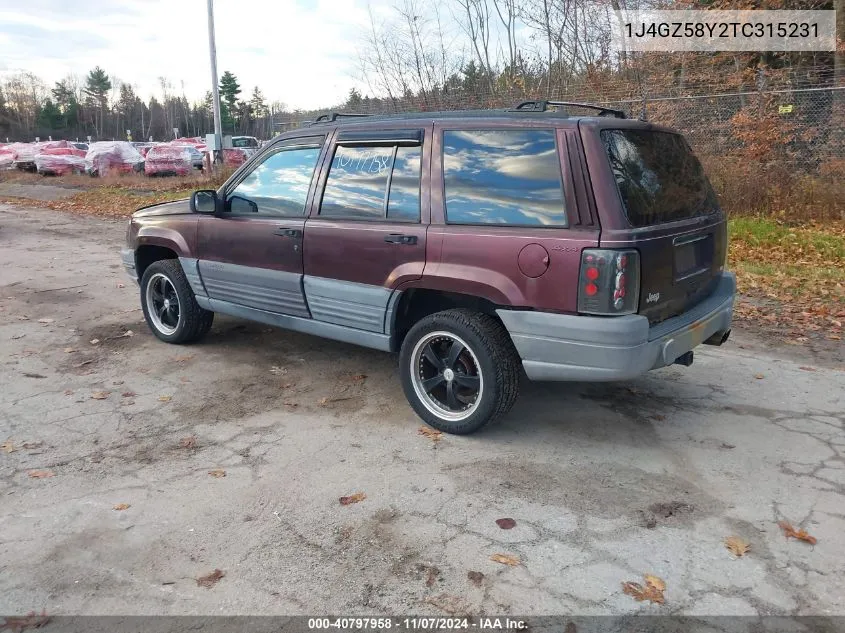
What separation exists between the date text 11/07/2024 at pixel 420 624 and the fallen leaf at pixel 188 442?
182 centimetres

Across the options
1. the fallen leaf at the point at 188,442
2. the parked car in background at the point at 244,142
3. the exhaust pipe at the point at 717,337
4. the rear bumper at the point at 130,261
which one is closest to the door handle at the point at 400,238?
the fallen leaf at the point at 188,442

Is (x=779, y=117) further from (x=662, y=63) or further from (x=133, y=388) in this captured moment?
(x=133, y=388)

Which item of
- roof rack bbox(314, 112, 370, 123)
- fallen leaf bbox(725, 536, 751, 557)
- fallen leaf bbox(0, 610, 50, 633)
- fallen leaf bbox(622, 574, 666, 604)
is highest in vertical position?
roof rack bbox(314, 112, 370, 123)

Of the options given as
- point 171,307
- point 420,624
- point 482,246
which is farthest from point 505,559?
point 171,307

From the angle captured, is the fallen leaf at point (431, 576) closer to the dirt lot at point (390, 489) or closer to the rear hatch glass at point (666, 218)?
the dirt lot at point (390, 489)

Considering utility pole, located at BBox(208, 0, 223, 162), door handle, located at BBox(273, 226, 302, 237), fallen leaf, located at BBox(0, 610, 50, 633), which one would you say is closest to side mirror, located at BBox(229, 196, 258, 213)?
door handle, located at BBox(273, 226, 302, 237)

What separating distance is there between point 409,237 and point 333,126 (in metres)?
1.20

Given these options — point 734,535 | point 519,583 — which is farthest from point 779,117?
Result: point 519,583

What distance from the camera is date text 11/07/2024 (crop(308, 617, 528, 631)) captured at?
2.56 meters

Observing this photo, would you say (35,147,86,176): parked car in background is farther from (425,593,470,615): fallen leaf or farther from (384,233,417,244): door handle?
(425,593,470,615): fallen leaf

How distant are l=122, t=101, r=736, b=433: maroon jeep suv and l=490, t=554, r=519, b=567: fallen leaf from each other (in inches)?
44.2

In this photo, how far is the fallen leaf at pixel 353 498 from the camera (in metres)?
3.44

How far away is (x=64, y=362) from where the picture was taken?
563 centimetres

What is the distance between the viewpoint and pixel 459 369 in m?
4.18
